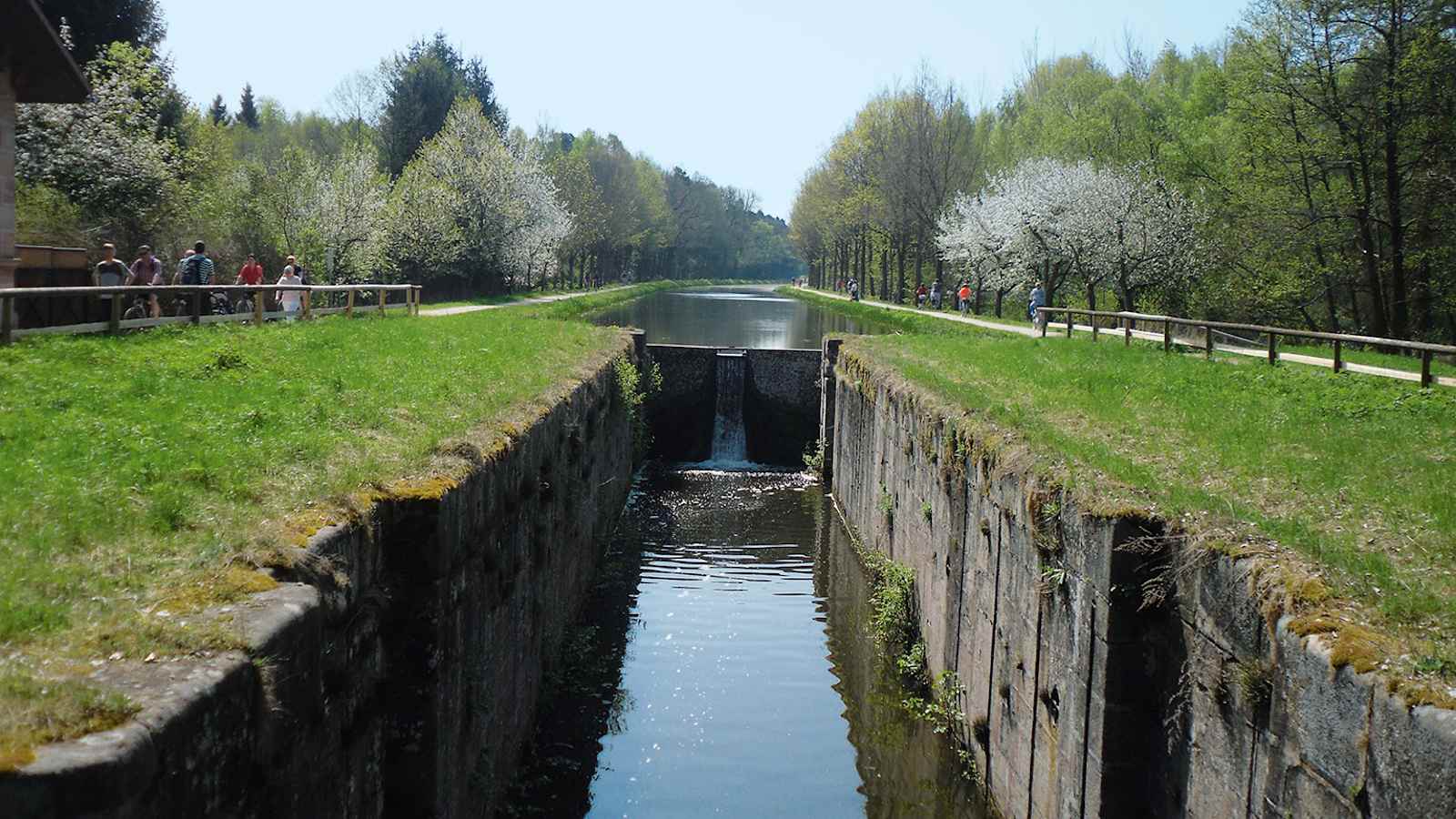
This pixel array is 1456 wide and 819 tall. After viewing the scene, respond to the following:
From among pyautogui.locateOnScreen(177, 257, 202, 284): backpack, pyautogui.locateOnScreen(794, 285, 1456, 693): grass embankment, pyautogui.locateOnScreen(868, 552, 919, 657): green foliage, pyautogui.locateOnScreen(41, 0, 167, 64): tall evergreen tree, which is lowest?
pyautogui.locateOnScreen(868, 552, 919, 657): green foliage

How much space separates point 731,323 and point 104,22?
96.6 feet

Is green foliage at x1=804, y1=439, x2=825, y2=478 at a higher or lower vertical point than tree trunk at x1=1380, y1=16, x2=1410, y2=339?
lower

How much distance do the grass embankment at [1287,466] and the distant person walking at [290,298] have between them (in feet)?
31.4

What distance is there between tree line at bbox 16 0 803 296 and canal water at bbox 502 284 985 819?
17587 millimetres

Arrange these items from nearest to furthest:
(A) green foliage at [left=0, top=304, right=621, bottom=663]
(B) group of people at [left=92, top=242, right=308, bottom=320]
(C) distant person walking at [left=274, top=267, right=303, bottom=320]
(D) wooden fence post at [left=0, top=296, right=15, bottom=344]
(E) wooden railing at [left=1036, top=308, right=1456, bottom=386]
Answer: (A) green foliage at [left=0, top=304, right=621, bottom=663] → (D) wooden fence post at [left=0, top=296, right=15, bottom=344] → (E) wooden railing at [left=1036, top=308, right=1456, bottom=386] → (B) group of people at [left=92, top=242, right=308, bottom=320] → (C) distant person walking at [left=274, top=267, right=303, bottom=320]

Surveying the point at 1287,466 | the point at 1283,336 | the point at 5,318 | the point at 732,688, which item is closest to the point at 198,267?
the point at 5,318

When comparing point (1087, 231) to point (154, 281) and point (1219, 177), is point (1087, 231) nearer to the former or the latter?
point (1219, 177)

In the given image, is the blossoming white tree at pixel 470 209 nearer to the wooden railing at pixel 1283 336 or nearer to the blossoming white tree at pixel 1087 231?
the blossoming white tree at pixel 1087 231

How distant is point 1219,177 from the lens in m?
38.9

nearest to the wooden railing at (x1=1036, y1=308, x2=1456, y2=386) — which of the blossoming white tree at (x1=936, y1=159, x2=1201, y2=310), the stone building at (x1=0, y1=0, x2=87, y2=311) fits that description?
the blossoming white tree at (x1=936, y1=159, x2=1201, y2=310)

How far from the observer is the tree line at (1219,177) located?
2723 cm

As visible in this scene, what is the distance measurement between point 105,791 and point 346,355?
10974 millimetres

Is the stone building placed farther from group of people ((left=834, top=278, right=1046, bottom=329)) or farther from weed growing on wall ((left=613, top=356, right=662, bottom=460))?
group of people ((left=834, top=278, right=1046, bottom=329))

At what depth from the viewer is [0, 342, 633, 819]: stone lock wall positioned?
11.4ft
